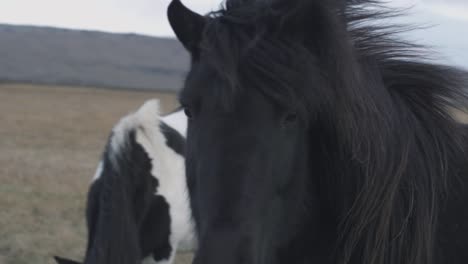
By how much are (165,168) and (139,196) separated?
0.43 metres

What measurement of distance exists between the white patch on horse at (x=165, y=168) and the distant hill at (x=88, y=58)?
29.4 meters

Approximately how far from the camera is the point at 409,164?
80.9 inches

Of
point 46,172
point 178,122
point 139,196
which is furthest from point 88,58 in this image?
point 139,196

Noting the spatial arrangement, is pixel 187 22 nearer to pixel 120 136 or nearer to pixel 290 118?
pixel 290 118

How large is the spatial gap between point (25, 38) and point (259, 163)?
5200 cm

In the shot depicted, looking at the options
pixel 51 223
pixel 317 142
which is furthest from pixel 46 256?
pixel 317 142

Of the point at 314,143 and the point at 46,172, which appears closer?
the point at 314,143

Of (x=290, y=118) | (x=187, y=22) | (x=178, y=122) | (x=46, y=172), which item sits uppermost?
(x=187, y=22)

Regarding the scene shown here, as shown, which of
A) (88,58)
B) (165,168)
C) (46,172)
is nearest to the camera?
(165,168)

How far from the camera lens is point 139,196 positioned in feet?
16.1

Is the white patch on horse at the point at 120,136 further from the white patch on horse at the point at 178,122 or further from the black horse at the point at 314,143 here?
the black horse at the point at 314,143

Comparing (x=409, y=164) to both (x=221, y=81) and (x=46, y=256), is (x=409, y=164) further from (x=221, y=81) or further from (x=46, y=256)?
(x=46, y=256)

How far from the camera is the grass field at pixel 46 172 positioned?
694 cm

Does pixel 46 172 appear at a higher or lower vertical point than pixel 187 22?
lower
